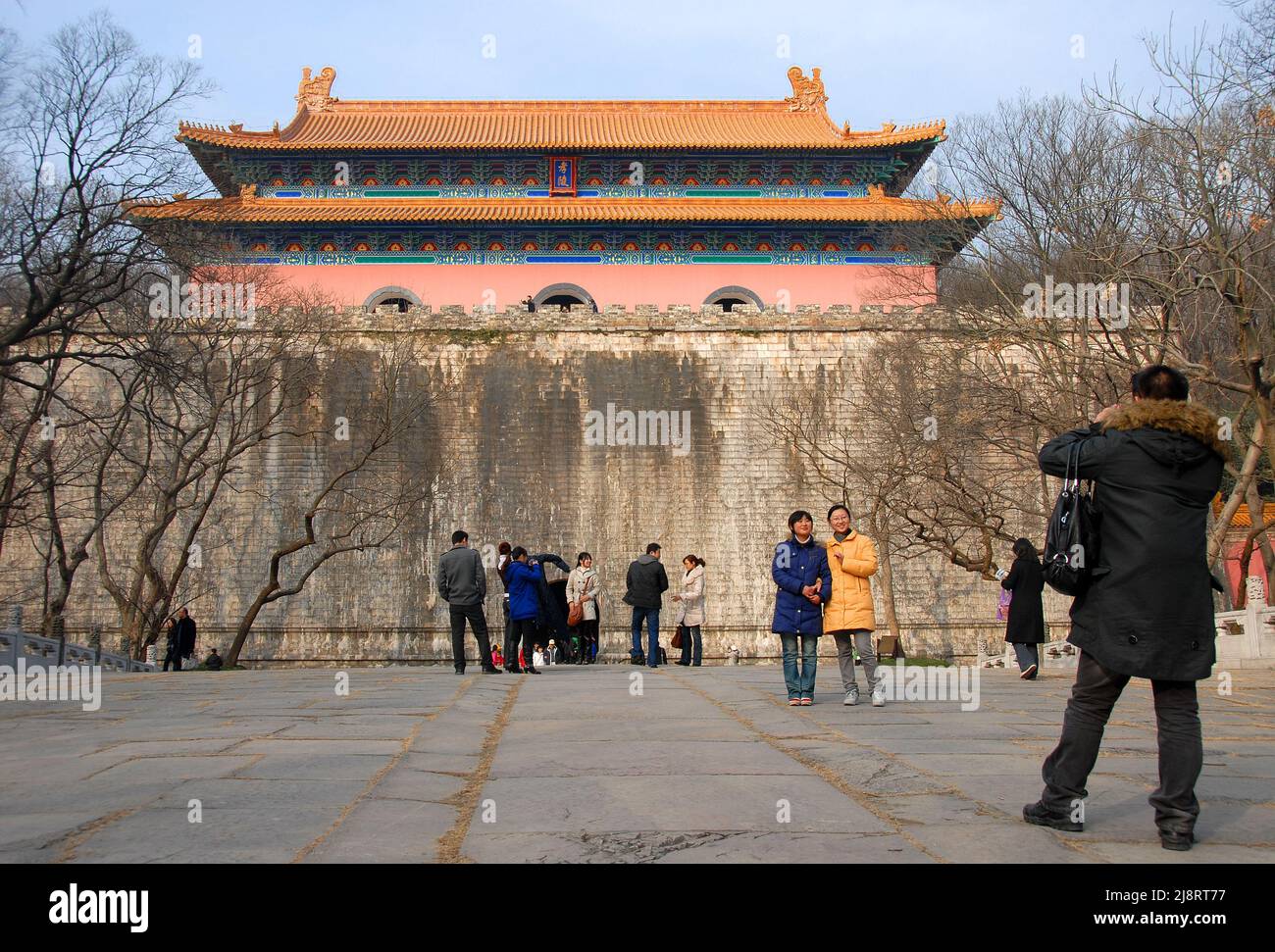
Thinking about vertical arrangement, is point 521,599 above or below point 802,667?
above

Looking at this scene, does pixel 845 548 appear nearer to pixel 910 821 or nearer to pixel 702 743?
pixel 702 743

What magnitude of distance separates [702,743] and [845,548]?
256cm

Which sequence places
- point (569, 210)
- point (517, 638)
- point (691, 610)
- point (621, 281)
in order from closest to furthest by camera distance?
point (517, 638) < point (691, 610) < point (569, 210) < point (621, 281)

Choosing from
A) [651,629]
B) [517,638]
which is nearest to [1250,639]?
[651,629]

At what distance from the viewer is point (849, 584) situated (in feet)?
27.9

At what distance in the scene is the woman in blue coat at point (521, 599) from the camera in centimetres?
1194

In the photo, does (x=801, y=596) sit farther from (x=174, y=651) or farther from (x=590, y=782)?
(x=174, y=651)

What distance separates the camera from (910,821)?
14.1ft

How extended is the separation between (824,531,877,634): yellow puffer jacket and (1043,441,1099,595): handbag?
393 centimetres

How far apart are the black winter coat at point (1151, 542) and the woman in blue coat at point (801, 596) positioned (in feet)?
12.6

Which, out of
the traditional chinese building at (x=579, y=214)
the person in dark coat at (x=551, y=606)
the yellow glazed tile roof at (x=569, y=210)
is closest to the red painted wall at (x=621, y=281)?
the traditional chinese building at (x=579, y=214)


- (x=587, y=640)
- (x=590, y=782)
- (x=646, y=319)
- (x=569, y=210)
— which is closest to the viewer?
(x=590, y=782)

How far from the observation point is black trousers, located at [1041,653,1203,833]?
159 inches

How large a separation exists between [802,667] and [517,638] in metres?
4.79
